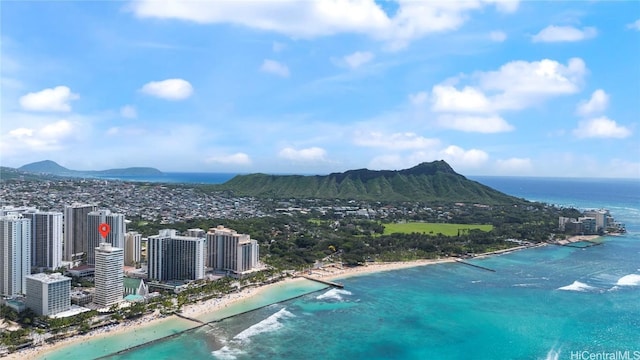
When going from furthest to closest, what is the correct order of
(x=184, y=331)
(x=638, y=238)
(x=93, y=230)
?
(x=638, y=238) < (x=93, y=230) < (x=184, y=331)

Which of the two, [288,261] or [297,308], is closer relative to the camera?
[297,308]

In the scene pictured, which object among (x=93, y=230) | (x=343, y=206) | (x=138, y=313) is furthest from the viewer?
(x=343, y=206)

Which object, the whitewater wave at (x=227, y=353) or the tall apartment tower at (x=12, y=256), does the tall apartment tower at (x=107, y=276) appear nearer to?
the tall apartment tower at (x=12, y=256)

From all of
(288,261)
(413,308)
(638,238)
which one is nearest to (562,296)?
(413,308)

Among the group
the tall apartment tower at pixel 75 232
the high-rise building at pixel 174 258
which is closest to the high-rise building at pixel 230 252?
the high-rise building at pixel 174 258

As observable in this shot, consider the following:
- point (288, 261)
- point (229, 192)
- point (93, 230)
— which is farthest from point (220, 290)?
point (229, 192)

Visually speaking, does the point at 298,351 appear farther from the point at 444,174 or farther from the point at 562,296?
the point at 444,174

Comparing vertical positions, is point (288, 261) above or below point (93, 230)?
below
